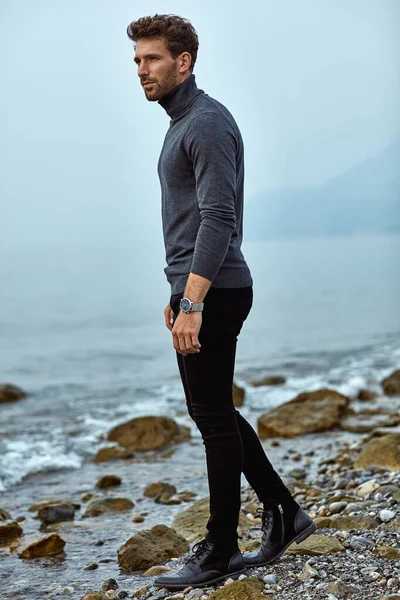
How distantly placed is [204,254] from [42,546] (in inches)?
110

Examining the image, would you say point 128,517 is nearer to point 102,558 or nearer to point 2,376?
point 102,558

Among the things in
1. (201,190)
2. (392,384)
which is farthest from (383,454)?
(392,384)

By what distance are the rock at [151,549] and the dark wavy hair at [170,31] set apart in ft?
9.07

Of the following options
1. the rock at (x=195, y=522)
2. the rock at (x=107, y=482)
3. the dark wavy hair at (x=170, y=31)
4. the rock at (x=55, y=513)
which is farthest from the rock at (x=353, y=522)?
the rock at (x=107, y=482)

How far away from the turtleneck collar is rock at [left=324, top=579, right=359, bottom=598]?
217cm

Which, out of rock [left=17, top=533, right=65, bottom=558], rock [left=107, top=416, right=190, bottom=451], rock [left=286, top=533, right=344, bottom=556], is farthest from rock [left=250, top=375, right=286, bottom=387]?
rock [left=286, top=533, right=344, bottom=556]

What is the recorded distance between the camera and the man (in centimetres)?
342

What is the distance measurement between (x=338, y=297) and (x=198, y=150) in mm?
37251

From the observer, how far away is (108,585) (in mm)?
4293

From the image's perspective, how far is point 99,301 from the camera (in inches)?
1516

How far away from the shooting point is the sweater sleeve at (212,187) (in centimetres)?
339

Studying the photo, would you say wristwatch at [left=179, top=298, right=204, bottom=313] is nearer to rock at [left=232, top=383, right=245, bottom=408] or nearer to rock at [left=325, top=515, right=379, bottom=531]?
rock at [left=325, top=515, right=379, bottom=531]

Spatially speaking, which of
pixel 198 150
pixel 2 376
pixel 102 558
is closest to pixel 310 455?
pixel 102 558

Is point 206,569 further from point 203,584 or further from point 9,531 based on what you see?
point 9,531
